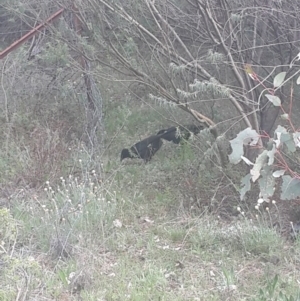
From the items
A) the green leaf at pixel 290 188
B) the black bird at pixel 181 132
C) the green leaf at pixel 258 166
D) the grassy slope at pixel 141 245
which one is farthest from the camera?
the black bird at pixel 181 132

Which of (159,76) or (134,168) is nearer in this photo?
(159,76)

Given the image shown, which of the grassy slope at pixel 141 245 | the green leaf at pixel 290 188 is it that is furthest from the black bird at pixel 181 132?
the green leaf at pixel 290 188

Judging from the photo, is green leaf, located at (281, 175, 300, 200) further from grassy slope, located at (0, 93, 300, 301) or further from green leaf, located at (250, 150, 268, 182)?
grassy slope, located at (0, 93, 300, 301)

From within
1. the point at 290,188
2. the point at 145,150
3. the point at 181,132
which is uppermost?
the point at 290,188

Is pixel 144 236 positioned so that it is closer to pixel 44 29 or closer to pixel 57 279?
pixel 57 279

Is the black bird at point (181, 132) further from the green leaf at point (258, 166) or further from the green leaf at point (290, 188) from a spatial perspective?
the green leaf at point (258, 166)

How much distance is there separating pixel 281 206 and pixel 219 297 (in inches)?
59.0

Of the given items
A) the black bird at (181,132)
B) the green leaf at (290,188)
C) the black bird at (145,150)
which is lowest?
the black bird at (145,150)

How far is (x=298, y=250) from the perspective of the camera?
457 cm

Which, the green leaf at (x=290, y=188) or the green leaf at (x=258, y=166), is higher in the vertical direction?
the green leaf at (x=258, y=166)

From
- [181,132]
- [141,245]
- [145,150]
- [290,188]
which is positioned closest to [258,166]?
[290,188]

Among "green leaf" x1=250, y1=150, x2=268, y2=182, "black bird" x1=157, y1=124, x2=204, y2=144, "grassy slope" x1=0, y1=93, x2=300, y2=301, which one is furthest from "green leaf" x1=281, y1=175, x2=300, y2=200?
"black bird" x1=157, y1=124, x2=204, y2=144

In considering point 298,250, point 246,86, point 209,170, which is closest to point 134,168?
point 209,170

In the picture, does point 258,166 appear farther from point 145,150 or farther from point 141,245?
point 145,150
